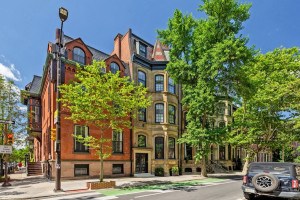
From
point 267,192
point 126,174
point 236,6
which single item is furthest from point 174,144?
point 267,192

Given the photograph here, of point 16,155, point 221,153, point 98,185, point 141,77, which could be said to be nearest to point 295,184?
point 98,185

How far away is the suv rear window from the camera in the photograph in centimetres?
1036

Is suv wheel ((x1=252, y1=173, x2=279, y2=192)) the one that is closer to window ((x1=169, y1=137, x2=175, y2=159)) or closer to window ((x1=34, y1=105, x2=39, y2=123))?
window ((x1=169, y1=137, x2=175, y2=159))

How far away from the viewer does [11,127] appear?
22094 millimetres

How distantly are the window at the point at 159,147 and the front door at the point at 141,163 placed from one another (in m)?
1.32

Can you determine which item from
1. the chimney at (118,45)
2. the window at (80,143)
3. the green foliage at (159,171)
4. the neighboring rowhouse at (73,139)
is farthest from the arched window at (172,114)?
the window at (80,143)

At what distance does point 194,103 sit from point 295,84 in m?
9.48

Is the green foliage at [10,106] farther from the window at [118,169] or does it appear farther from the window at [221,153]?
the window at [221,153]

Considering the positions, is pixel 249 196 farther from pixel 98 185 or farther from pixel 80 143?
pixel 80 143

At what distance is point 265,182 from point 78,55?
18.8m

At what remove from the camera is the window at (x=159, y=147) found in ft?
92.4

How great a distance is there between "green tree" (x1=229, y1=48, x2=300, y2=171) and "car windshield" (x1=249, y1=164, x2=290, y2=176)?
15.3 meters

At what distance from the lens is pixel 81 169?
72.8 ft

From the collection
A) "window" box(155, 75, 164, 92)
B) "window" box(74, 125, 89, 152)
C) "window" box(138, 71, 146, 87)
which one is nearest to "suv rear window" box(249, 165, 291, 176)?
"window" box(74, 125, 89, 152)
